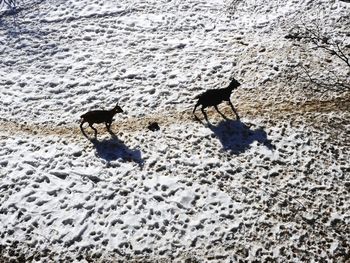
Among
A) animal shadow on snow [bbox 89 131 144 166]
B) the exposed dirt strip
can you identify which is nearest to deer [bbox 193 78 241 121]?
the exposed dirt strip

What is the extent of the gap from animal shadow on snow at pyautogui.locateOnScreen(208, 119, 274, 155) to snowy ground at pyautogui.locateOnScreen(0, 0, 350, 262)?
2.1 inches

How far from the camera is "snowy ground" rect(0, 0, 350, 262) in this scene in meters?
12.1

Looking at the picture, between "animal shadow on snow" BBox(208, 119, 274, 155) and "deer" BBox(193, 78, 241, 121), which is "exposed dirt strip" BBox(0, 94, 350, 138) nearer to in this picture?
"animal shadow on snow" BBox(208, 119, 274, 155)

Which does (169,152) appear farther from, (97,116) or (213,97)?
(97,116)

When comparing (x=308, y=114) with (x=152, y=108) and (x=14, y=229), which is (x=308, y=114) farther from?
(x=14, y=229)

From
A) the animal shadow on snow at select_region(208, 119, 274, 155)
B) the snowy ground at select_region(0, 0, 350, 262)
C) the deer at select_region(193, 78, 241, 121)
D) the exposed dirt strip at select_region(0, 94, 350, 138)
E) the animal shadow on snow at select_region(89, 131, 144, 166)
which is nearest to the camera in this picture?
the snowy ground at select_region(0, 0, 350, 262)

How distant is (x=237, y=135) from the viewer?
15438 mm

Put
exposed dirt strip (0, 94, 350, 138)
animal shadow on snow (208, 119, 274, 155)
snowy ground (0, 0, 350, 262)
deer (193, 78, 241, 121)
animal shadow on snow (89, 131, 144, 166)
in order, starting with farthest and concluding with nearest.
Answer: exposed dirt strip (0, 94, 350, 138), deer (193, 78, 241, 121), animal shadow on snow (208, 119, 274, 155), animal shadow on snow (89, 131, 144, 166), snowy ground (0, 0, 350, 262)

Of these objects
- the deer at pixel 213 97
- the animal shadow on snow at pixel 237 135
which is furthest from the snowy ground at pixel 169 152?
the deer at pixel 213 97

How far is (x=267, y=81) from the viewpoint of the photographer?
1834 centimetres

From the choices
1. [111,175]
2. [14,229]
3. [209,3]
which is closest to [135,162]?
[111,175]

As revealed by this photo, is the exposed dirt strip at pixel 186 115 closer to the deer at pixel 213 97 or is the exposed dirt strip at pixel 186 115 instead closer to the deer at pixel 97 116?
the deer at pixel 213 97

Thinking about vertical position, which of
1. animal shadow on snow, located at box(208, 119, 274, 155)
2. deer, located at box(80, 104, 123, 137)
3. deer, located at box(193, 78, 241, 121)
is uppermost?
deer, located at box(80, 104, 123, 137)

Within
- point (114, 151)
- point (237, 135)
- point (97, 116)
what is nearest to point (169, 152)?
point (114, 151)
